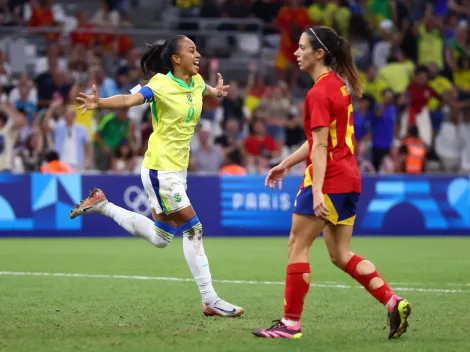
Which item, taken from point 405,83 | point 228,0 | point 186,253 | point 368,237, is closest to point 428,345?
point 186,253

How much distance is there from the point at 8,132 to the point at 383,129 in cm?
768

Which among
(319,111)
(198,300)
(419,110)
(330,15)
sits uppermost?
(330,15)

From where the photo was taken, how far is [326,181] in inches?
285

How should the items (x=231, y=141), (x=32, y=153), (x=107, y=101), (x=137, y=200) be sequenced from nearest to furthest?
(x=107, y=101)
(x=137, y=200)
(x=32, y=153)
(x=231, y=141)

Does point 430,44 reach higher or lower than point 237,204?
higher

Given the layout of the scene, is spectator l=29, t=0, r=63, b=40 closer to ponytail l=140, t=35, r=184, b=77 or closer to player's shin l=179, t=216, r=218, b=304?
ponytail l=140, t=35, r=184, b=77

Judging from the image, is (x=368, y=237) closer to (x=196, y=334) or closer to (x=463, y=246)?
(x=463, y=246)

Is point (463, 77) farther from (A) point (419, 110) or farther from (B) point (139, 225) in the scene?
(B) point (139, 225)

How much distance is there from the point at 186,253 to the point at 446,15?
1788cm

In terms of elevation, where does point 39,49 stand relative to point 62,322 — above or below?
above

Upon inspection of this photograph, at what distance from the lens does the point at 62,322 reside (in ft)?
26.5

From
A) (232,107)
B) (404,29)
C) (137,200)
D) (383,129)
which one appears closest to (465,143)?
(383,129)

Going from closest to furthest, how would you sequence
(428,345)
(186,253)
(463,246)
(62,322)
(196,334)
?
(428,345), (196,334), (62,322), (186,253), (463,246)

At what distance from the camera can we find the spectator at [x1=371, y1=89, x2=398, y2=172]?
21.5m
